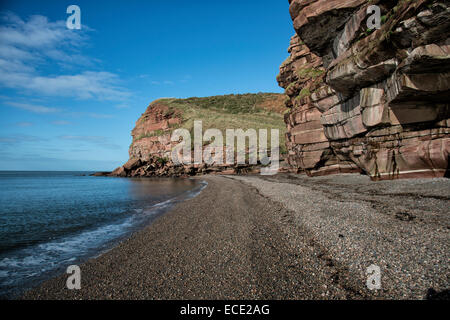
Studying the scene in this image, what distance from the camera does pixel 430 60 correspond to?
38.2 feet

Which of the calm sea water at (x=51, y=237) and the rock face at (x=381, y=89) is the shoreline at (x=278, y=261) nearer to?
the calm sea water at (x=51, y=237)

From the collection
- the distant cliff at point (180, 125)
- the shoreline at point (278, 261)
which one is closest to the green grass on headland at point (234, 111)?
the distant cliff at point (180, 125)

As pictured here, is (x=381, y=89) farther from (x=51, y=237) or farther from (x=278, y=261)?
(x=51, y=237)

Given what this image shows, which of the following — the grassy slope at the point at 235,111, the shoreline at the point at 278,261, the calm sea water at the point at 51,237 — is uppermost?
the grassy slope at the point at 235,111

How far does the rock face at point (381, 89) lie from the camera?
1197 centimetres

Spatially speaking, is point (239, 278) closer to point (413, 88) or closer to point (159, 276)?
point (159, 276)

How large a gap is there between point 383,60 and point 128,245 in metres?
20.0

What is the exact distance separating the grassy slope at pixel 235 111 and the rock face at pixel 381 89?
2834 centimetres

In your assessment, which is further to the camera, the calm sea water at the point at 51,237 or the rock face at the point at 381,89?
the rock face at the point at 381,89

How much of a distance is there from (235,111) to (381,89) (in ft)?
246

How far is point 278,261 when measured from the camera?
6109mm

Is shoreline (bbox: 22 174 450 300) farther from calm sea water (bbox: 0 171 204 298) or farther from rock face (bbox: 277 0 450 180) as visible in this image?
rock face (bbox: 277 0 450 180)

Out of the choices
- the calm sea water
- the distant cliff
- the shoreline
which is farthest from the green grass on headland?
the shoreline

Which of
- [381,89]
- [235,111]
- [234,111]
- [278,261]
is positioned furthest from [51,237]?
[235,111]
